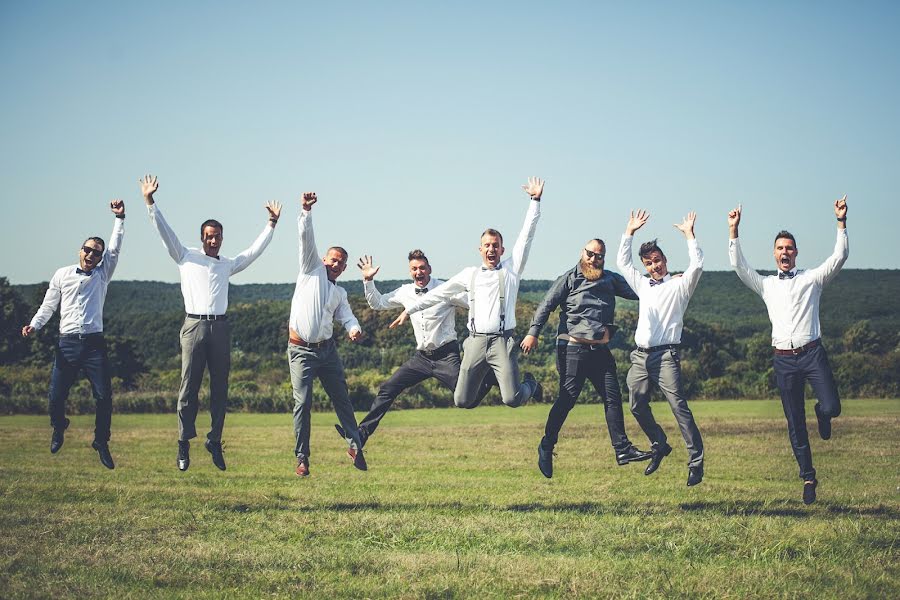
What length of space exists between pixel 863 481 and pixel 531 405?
3553 cm

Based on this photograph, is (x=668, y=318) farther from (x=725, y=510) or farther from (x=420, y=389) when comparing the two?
(x=420, y=389)

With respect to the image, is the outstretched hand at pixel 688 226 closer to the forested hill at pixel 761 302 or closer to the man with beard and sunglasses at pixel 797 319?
the man with beard and sunglasses at pixel 797 319

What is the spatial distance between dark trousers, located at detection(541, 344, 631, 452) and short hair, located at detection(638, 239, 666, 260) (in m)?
1.55

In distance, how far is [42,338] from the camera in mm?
47250

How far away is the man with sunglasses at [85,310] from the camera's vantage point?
14.9 m

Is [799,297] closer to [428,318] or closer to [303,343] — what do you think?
[428,318]

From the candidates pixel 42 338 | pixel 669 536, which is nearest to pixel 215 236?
pixel 669 536

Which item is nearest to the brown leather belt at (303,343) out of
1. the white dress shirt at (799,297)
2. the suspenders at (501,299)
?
the suspenders at (501,299)

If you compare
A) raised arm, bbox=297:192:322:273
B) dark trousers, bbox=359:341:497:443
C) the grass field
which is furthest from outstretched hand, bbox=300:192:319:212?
the grass field

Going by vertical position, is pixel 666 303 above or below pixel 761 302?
below

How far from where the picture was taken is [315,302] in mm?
14484

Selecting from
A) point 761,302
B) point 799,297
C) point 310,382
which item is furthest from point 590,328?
point 761,302

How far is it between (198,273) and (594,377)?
20.7 ft

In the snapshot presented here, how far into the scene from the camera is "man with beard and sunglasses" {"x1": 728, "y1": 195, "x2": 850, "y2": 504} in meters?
13.5
